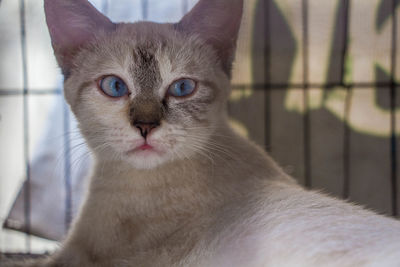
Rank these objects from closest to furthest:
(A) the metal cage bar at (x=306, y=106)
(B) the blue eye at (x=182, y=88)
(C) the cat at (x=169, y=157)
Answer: (C) the cat at (x=169, y=157) → (B) the blue eye at (x=182, y=88) → (A) the metal cage bar at (x=306, y=106)

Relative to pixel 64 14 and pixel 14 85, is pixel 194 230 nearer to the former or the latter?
pixel 64 14

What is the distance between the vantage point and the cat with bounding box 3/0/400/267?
2.91ft

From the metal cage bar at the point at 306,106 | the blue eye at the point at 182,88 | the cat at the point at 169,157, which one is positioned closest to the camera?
the cat at the point at 169,157

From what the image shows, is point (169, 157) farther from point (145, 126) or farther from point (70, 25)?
point (70, 25)

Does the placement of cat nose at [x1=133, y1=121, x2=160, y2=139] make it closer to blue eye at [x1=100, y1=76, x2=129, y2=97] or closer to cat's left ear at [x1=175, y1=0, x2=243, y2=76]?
blue eye at [x1=100, y1=76, x2=129, y2=97]

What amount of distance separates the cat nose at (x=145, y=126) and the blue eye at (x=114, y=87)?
0.11 m

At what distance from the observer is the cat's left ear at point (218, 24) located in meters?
1.05

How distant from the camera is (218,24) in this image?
3.56 feet

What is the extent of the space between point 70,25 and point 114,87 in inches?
8.8

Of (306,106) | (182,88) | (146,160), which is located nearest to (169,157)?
(146,160)

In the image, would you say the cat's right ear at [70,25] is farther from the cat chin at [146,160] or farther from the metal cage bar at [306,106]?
the metal cage bar at [306,106]

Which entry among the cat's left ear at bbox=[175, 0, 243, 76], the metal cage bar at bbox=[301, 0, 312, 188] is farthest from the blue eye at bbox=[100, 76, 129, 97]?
the metal cage bar at bbox=[301, 0, 312, 188]

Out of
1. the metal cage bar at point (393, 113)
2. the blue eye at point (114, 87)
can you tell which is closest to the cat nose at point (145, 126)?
the blue eye at point (114, 87)

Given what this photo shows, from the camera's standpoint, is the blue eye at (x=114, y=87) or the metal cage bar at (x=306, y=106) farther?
the metal cage bar at (x=306, y=106)
